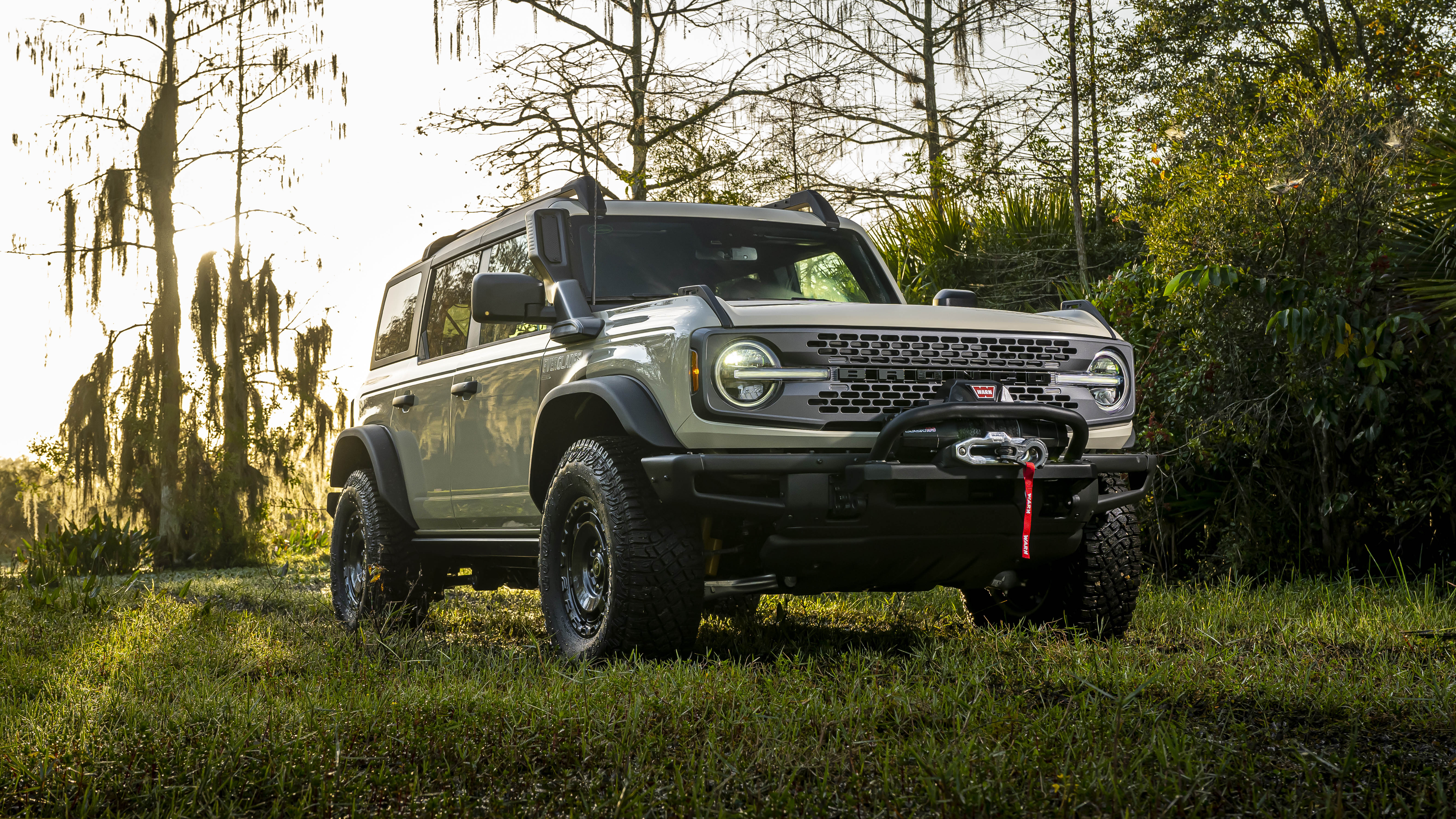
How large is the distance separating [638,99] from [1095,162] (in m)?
5.87

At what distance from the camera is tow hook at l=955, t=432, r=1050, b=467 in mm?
4246

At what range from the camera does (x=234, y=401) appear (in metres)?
18.4

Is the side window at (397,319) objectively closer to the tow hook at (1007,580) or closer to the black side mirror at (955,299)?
the black side mirror at (955,299)

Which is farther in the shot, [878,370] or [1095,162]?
[1095,162]

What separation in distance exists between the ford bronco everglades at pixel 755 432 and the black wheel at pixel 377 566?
234 millimetres

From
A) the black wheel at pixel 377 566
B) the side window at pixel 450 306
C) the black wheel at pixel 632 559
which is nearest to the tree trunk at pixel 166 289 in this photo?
the black wheel at pixel 377 566

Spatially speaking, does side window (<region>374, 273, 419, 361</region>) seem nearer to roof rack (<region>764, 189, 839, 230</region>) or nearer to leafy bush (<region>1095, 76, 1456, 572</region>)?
roof rack (<region>764, 189, 839, 230</region>)

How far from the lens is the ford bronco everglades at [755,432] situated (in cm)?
428

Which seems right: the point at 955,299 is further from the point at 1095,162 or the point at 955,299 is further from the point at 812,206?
the point at 1095,162

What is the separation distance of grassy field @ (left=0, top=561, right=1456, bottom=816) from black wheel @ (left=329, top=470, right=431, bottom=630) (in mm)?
1172

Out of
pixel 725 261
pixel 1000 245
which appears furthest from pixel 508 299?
pixel 1000 245

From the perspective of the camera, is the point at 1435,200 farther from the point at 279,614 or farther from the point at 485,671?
the point at 279,614

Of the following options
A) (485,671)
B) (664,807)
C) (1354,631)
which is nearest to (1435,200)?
(1354,631)

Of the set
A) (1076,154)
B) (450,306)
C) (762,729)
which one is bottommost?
(762,729)
